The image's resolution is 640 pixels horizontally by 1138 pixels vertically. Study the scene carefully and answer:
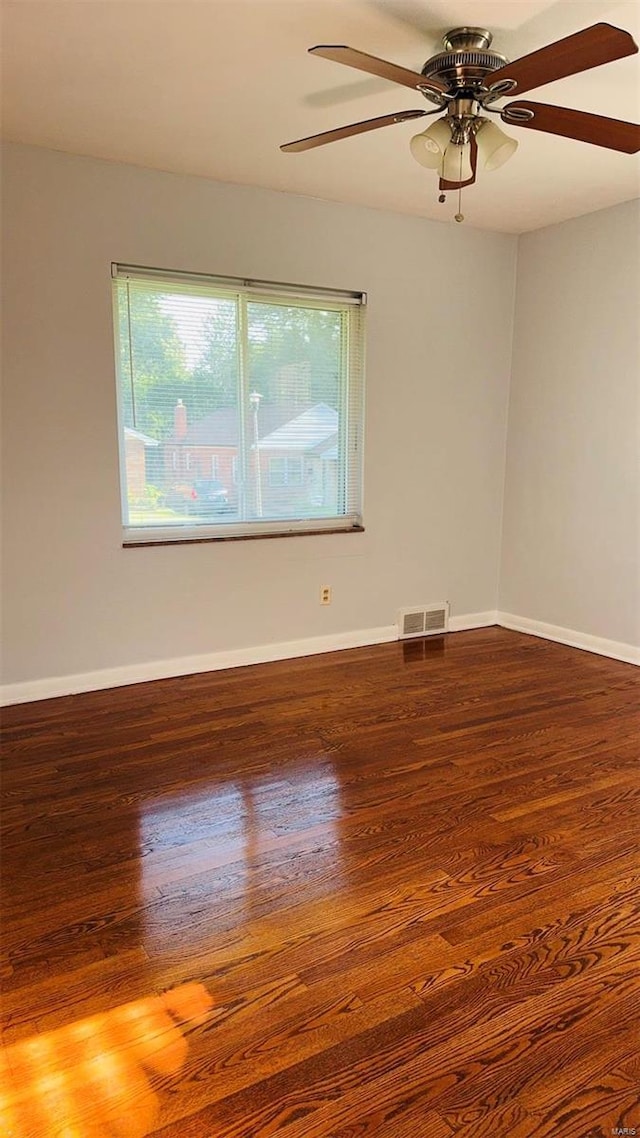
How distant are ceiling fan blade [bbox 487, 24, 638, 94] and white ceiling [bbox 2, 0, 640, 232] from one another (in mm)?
361

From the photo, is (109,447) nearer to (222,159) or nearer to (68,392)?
(68,392)

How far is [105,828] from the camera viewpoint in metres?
2.24

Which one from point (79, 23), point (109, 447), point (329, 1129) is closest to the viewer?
point (329, 1129)

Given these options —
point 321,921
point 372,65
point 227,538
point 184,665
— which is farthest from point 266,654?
point 372,65

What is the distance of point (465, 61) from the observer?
212 cm

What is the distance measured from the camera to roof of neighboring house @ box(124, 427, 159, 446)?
3436 millimetres

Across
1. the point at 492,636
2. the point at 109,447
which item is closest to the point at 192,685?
the point at 109,447

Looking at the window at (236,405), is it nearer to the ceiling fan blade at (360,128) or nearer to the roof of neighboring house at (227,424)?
the roof of neighboring house at (227,424)

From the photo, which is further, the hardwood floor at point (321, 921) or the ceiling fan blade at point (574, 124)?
the ceiling fan blade at point (574, 124)

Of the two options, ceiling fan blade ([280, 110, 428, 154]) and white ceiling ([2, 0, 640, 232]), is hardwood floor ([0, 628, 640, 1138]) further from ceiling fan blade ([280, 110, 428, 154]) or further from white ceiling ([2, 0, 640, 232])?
white ceiling ([2, 0, 640, 232])

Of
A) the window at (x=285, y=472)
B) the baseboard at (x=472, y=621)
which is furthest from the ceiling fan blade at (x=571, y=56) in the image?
the baseboard at (x=472, y=621)

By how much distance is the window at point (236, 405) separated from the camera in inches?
135

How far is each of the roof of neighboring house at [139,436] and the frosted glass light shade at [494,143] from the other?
1.97 metres

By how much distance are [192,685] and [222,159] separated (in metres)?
2.48
